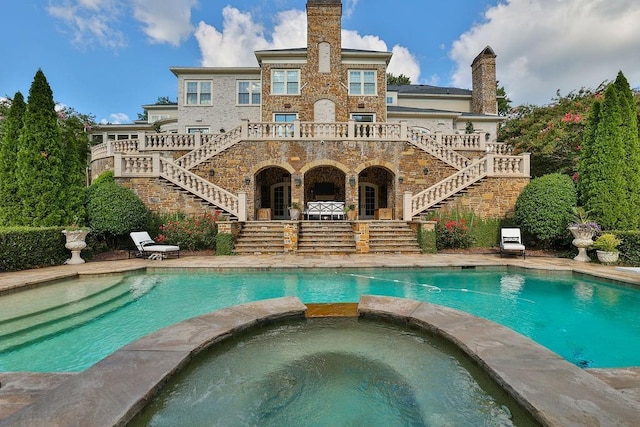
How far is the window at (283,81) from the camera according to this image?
811 inches

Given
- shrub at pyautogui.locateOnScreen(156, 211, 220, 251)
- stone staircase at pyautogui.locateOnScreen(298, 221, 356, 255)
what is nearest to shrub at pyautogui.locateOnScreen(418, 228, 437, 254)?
stone staircase at pyautogui.locateOnScreen(298, 221, 356, 255)

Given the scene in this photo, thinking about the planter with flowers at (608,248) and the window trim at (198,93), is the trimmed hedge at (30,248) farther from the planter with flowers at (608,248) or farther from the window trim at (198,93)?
the planter with flowers at (608,248)

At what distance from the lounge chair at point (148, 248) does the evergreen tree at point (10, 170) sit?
3539mm

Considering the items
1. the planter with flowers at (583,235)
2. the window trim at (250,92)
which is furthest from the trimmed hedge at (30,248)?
the planter with flowers at (583,235)

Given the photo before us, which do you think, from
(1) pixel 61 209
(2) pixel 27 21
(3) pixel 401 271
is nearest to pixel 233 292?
(3) pixel 401 271

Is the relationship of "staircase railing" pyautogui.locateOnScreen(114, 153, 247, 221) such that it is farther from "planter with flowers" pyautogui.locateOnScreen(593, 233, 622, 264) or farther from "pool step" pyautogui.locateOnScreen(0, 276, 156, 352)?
"planter with flowers" pyautogui.locateOnScreen(593, 233, 622, 264)

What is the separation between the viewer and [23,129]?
1064cm

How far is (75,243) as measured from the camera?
33.6 ft

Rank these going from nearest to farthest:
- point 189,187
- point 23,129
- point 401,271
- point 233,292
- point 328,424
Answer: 1. point 328,424
2. point 233,292
3. point 401,271
4. point 23,129
5. point 189,187

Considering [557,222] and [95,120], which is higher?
[95,120]

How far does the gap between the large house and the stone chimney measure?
3.14 m

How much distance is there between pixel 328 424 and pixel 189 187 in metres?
13.4

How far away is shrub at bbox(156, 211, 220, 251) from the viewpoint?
12.9m

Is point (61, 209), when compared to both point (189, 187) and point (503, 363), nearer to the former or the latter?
point (189, 187)
